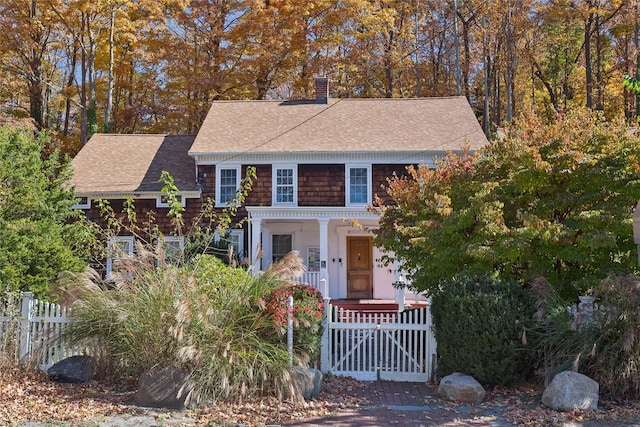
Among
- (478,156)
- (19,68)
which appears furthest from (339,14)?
(478,156)

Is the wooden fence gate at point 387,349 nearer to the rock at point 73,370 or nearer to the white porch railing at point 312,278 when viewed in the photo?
the rock at point 73,370

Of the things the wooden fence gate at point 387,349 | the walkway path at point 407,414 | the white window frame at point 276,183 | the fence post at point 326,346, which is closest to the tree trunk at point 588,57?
the white window frame at point 276,183

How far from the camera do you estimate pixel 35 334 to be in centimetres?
963

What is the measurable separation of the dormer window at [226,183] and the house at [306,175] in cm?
4

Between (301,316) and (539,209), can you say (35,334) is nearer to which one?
(301,316)

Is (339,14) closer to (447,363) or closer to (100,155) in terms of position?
(100,155)

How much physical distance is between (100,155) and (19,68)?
10.2 metres

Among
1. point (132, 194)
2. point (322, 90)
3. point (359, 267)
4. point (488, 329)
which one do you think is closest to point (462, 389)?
point (488, 329)

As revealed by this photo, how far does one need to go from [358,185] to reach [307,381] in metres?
12.8

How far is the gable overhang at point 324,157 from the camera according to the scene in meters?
20.3

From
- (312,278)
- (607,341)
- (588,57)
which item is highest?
(588,57)

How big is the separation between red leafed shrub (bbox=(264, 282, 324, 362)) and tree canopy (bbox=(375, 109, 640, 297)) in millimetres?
2239

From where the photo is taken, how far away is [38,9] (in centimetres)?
2992

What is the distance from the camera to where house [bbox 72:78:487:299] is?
2041cm
